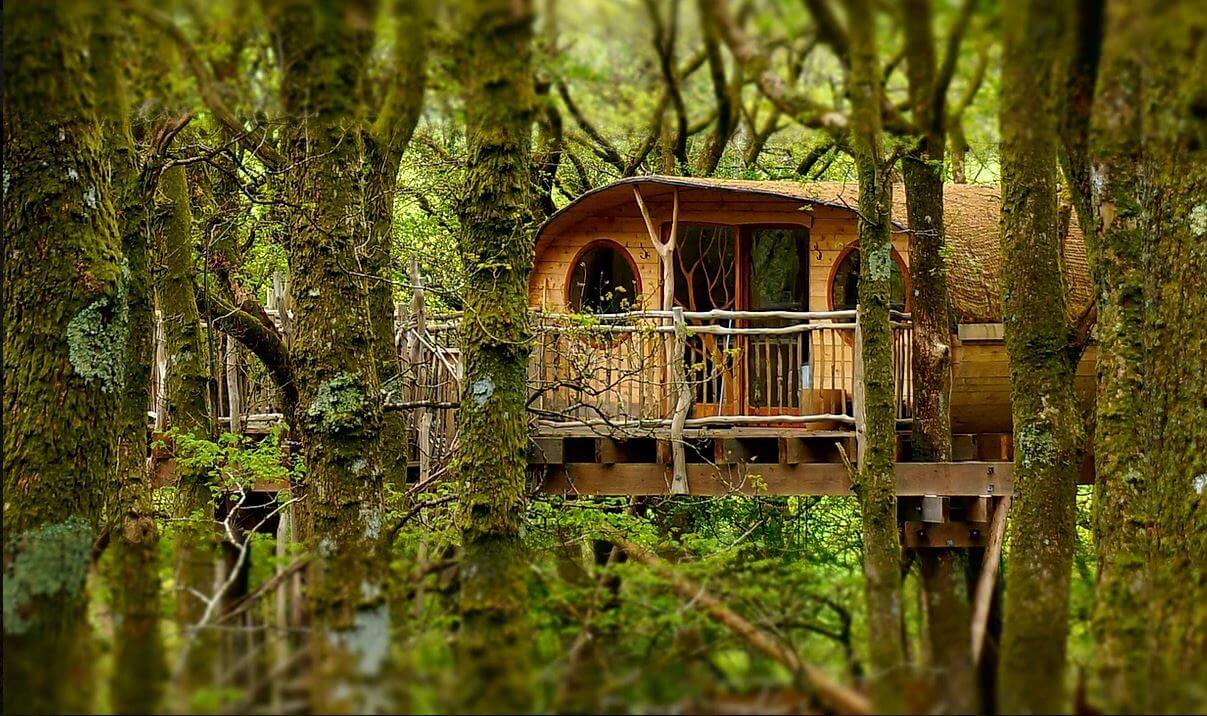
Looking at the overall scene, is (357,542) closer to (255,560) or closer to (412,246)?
(255,560)

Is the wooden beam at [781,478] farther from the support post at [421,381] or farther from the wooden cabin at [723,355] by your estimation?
the support post at [421,381]

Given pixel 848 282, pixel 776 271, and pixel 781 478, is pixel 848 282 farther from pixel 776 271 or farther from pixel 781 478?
pixel 781 478

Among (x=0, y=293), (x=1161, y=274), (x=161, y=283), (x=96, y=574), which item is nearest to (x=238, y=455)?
(x=161, y=283)

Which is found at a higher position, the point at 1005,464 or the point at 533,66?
the point at 533,66

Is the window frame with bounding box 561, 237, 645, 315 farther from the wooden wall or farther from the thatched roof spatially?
the thatched roof

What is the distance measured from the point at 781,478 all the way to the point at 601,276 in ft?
12.5

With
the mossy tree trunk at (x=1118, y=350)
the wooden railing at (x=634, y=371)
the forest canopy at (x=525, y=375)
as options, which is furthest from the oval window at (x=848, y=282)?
the mossy tree trunk at (x=1118, y=350)

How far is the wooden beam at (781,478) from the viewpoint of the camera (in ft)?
36.2

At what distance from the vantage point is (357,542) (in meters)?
5.56

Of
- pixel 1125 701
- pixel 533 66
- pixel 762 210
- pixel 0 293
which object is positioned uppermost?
A: pixel 762 210

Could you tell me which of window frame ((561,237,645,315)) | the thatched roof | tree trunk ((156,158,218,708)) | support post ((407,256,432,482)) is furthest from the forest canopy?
window frame ((561,237,645,315))

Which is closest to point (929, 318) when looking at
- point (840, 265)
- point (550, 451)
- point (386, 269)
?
point (840, 265)

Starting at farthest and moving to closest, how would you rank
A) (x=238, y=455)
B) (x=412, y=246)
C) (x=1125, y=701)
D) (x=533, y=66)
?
(x=412, y=246) < (x=238, y=455) < (x=533, y=66) < (x=1125, y=701)

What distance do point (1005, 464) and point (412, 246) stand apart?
31.6 ft
